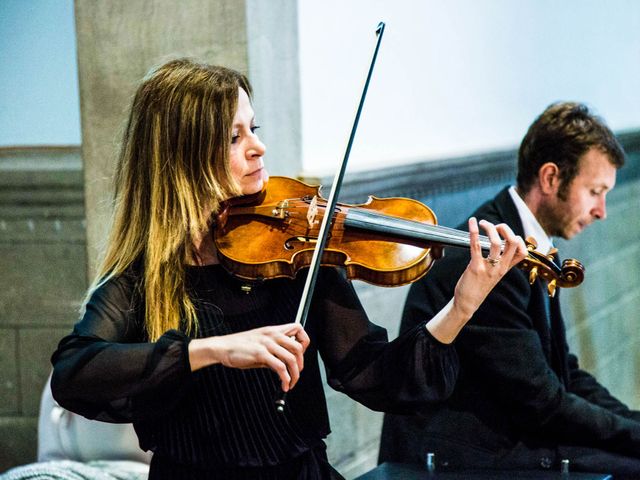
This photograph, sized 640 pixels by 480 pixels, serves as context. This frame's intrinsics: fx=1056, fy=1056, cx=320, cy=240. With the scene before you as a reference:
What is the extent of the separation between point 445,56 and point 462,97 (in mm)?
196

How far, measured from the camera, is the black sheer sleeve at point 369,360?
1822 millimetres

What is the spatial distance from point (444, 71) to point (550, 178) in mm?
1049

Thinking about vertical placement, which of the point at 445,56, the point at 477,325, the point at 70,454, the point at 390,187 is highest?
the point at 445,56

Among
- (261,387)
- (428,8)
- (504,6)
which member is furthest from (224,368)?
(504,6)

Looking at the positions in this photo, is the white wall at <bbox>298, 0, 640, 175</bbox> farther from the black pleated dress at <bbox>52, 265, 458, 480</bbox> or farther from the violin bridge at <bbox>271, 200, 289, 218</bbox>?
the black pleated dress at <bbox>52, 265, 458, 480</bbox>

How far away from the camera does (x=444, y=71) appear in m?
3.55

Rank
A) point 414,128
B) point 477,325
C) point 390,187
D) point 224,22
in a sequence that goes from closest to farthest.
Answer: point 477,325 < point 224,22 < point 390,187 < point 414,128

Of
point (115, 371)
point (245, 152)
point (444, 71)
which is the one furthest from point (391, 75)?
point (115, 371)

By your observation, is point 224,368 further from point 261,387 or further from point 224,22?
point 224,22

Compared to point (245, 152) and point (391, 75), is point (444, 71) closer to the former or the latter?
point (391, 75)

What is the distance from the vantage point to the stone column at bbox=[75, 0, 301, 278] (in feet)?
8.33

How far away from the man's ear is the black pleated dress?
2.86 feet

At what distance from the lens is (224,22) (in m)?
2.53

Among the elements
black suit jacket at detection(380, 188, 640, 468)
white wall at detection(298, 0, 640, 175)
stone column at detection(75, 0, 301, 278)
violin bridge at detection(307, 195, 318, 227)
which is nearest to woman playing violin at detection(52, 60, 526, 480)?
violin bridge at detection(307, 195, 318, 227)
